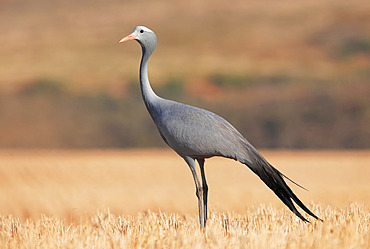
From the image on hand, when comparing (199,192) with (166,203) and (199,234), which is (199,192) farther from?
(166,203)

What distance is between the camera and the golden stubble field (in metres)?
5.23

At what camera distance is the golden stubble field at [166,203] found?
5227 millimetres

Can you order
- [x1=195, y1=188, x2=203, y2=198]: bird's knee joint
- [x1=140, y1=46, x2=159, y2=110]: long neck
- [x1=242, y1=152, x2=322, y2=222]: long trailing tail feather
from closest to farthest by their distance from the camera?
[x1=242, y1=152, x2=322, y2=222]: long trailing tail feather < [x1=140, y1=46, x2=159, y2=110]: long neck < [x1=195, y1=188, x2=203, y2=198]: bird's knee joint

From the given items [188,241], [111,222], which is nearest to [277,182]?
[188,241]

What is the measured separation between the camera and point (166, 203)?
33.3 ft

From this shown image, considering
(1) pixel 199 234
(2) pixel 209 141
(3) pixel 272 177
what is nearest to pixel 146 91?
(2) pixel 209 141

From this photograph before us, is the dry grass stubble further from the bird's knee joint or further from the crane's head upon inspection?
the crane's head

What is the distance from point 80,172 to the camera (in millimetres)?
14312

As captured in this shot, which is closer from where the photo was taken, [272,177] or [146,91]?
[272,177]

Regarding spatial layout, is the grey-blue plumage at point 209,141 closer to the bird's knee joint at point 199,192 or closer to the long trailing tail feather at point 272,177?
the long trailing tail feather at point 272,177

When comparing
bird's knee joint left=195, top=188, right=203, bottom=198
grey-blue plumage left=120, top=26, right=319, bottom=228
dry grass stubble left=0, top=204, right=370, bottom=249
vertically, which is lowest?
dry grass stubble left=0, top=204, right=370, bottom=249

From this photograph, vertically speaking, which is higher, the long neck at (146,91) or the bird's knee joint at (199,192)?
the long neck at (146,91)

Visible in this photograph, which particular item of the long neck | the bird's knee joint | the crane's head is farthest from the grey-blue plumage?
the crane's head

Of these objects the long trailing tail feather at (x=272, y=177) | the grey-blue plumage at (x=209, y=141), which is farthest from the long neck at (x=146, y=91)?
the long trailing tail feather at (x=272, y=177)
